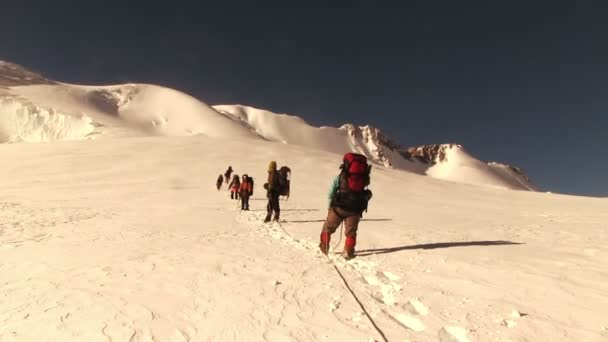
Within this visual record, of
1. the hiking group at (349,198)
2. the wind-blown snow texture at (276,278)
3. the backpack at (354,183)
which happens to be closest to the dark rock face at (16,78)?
the wind-blown snow texture at (276,278)

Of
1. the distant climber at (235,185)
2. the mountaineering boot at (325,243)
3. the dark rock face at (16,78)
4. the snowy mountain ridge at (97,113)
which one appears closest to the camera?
the mountaineering boot at (325,243)

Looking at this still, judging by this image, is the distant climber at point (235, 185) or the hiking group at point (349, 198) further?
the distant climber at point (235, 185)

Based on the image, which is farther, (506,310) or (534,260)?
(534,260)

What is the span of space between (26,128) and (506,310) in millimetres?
125553

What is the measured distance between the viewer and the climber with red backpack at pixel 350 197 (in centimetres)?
746

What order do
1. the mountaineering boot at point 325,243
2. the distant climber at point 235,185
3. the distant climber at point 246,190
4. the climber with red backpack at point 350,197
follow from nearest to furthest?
the climber with red backpack at point 350,197, the mountaineering boot at point 325,243, the distant climber at point 246,190, the distant climber at point 235,185

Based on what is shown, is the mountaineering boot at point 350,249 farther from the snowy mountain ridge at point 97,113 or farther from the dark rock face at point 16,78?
the dark rock face at point 16,78

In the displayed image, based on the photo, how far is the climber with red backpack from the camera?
7465 millimetres

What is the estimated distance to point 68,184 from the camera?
23594 mm

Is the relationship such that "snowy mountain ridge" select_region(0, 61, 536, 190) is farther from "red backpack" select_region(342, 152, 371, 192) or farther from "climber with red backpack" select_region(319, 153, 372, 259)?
"red backpack" select_region(342, 152, 371, 192)

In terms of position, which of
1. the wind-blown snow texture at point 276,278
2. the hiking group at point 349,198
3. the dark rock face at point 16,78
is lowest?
the wind-blown snow texture at point 276,278

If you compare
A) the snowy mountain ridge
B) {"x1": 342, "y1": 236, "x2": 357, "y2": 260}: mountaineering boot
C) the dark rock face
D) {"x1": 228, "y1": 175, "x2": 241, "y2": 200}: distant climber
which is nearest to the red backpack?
{"x1": 342, "y1": 236, "x2": 357, "y2": 260}: mountaineering boot

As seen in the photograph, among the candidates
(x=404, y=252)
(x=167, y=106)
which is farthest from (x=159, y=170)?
(x=167, y=106)

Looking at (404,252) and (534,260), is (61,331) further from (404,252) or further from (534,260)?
(534,260)
